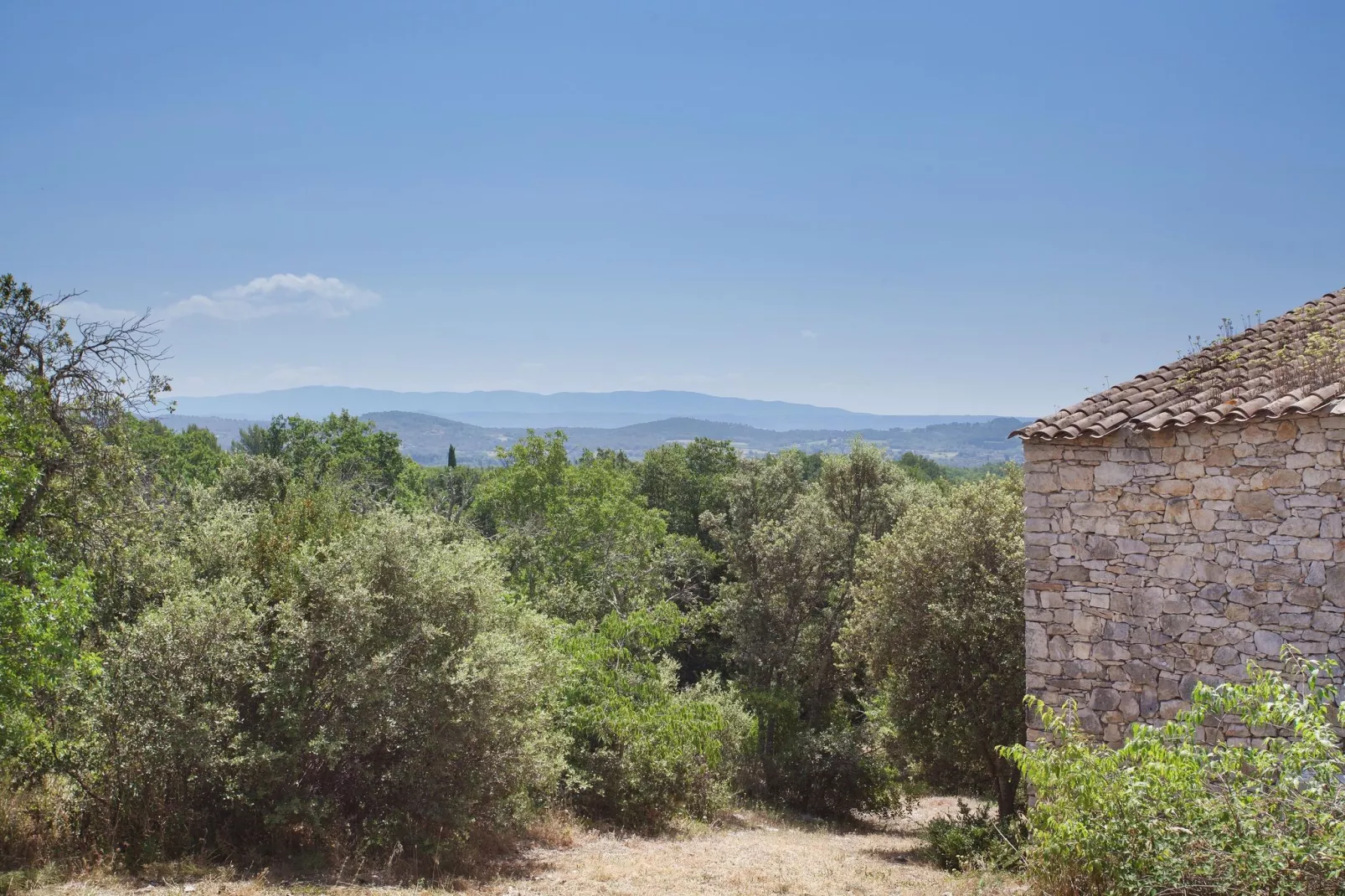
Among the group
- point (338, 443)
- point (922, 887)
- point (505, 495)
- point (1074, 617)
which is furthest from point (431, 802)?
point (338, 443)

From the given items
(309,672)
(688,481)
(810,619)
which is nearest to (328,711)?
(309,672)

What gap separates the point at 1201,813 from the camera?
5.71 metres

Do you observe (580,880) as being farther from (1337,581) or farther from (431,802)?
(1337,581)

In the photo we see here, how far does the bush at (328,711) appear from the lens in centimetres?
954

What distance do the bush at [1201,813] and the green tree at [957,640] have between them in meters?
7.73

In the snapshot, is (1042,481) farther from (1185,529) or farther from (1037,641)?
(1037,641)

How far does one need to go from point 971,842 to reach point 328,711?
954 cm

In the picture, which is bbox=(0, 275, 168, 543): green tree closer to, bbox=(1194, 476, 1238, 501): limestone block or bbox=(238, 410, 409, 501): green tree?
bbox=(1194, 476, 1238, 501): limestone block

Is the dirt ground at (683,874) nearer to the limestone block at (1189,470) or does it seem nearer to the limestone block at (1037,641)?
the limestone block at (1037,641)

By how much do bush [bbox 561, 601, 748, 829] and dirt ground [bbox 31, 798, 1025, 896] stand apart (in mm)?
954

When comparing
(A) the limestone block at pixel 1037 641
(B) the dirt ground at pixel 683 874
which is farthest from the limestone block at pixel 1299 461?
(B) the dirt ground at pixel 683 874

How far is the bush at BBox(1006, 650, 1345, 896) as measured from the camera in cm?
523

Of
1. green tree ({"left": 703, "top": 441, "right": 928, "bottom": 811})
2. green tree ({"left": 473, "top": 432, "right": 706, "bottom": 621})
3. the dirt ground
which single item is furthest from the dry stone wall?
green tree ({"left": 473, "top": 432, "right": 706, "bottom": 621})

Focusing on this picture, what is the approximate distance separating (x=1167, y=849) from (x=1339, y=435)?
529cm
